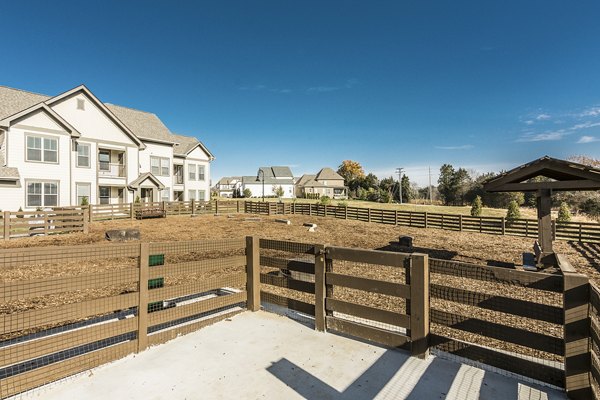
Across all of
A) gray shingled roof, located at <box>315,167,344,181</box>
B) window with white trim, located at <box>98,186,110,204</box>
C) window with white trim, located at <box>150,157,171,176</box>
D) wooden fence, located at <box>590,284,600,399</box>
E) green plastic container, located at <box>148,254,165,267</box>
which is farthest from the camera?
gray shingled roof, located at <box>315,167,344,181</box>

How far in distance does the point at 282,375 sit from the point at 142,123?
103 ft

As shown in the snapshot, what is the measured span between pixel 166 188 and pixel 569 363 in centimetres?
3062

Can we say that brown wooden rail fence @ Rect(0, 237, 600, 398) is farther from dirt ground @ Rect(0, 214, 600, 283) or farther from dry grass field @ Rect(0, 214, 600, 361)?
dirt ground @ Rect(0, 214, 600, 283)

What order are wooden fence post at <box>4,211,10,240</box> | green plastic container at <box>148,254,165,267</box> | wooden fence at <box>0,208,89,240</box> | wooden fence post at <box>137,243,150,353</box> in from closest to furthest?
wooden fence post at <box>137,243,150,353</box> < green plastic container at <box>148,254,165,267</box> < wooden fence post at <box>4,211,10,240</box> < wooden fence at <box>0,208,89,240</box>

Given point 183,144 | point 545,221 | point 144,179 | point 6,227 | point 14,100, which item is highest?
point 14,100

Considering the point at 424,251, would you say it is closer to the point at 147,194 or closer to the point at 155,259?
the point at 155,259

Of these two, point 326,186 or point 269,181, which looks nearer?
point 269,181

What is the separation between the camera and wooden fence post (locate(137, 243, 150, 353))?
3773mm

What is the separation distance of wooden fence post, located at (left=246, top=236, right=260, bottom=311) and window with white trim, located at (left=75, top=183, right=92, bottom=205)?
22.5m

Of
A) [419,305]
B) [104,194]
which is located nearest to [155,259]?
[419,305]

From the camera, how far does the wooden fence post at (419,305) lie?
353 cm

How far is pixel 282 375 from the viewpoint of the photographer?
3.26 meters

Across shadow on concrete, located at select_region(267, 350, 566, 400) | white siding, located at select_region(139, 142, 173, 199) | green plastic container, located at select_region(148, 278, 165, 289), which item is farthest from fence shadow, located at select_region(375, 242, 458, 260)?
white siding, located at select_region(139, 142, 173, 199)

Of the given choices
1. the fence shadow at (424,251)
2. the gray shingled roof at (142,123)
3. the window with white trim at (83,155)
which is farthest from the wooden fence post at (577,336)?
the gray shingled roof at (142,123)
